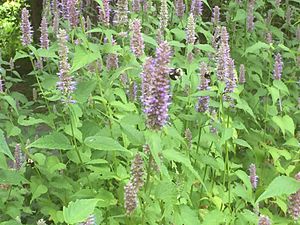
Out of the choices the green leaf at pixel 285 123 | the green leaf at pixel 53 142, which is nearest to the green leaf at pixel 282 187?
the green leaf at pixel 53 142

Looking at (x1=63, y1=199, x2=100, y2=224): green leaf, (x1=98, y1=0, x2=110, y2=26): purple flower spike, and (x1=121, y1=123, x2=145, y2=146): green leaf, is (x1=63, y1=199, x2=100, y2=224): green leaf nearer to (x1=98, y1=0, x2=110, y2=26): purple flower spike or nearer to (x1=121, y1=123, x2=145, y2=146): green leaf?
(x1=121, y1=123, x2=145, y2=146): green leaf

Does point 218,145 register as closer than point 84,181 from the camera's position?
No

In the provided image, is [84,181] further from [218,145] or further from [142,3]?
[142,3]

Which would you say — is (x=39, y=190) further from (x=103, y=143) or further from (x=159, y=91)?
(x=159, y=91)

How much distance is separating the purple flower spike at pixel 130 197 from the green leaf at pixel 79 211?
45 centimetres

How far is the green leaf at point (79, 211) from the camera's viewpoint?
6.65 feet

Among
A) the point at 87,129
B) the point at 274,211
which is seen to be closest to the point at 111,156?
the point at 87,129

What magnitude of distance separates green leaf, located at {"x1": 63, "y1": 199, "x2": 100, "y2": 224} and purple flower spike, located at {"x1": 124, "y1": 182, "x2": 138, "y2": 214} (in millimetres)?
448

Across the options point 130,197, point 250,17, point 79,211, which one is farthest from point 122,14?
point 250,17

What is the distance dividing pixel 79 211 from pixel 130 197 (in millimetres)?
539

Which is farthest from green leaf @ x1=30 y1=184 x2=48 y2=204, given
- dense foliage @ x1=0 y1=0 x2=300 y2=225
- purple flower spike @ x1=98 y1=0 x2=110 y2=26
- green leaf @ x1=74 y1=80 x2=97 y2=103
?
purple flower spike @ x1=98 y1=0 x2=110 y2=26

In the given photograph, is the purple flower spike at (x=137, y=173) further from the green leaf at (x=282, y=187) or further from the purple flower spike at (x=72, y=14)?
the purple flower spike at (x=72, y=14)

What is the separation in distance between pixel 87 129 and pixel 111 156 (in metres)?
0.24

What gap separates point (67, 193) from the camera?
11.7 feet
